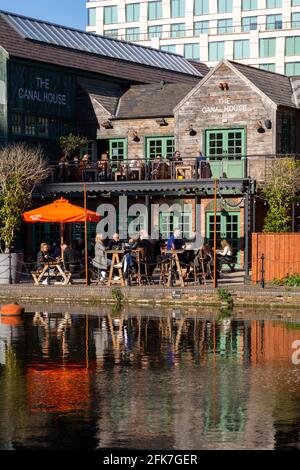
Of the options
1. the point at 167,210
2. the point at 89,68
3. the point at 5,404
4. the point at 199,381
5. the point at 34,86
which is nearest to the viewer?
the point at 5,404

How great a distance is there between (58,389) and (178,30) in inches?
3334

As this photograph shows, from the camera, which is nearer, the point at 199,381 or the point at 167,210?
the point at 199,381

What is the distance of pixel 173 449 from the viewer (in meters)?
12.3

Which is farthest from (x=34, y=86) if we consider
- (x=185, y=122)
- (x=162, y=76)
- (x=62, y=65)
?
(x=162, y=76)

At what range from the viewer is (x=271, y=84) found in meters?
42.2

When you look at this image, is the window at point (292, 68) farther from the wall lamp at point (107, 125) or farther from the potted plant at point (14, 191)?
the potted plant at point (14, 191)

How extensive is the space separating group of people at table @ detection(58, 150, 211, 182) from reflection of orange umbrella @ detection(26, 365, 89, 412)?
20411 millimetres

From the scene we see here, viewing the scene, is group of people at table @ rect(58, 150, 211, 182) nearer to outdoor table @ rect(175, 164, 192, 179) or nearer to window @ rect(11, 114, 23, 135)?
outdoor table @ rect(175, 164, 192, 179)

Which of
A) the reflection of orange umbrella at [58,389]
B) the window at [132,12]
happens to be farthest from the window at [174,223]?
the window at [132,12]

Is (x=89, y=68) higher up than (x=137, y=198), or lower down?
higher up

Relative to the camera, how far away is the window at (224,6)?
95125 millimetres

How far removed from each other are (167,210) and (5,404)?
2619 cm

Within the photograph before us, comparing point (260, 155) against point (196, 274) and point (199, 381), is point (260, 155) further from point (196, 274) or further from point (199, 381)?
point (199, 381)
